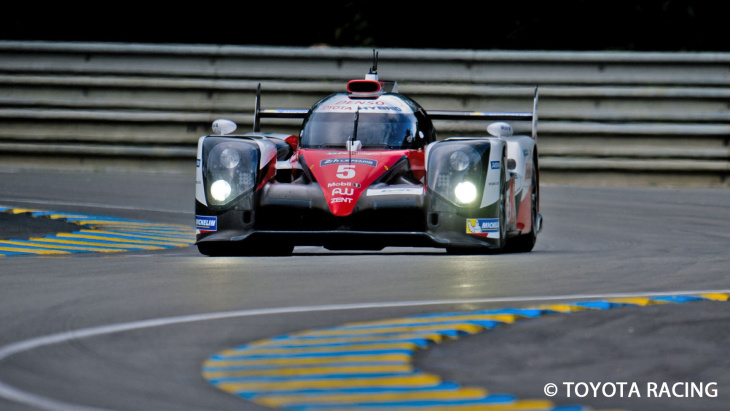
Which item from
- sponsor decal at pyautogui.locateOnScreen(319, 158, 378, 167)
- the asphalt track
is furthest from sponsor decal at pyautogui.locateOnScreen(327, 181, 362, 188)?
the asphalt track

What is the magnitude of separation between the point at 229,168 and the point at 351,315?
3.14 meters

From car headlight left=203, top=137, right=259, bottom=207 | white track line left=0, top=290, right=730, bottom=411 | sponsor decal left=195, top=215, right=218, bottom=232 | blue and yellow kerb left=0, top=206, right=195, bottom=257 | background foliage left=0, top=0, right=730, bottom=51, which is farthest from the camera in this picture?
background foliage left=0, top=0, right=730, bottom=51

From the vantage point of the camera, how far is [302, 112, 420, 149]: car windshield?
1015 centimetres

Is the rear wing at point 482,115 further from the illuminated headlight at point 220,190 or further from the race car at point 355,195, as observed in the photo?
the illuminated headlight at point 220,190

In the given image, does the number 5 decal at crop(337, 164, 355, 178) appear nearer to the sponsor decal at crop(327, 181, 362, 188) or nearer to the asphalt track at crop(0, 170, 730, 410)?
the sponsor decal at crop(327, 181, 362, 188)

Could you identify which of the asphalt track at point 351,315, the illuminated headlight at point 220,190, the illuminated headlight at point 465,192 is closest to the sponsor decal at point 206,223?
the illuminated headlight at point 220,190

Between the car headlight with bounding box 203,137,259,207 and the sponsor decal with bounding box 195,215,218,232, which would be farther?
the sponsor decal with bounding box 195,215,218,232

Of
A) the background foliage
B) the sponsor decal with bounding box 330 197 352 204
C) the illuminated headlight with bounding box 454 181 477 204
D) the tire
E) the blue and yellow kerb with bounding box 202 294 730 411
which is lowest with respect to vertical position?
the tire

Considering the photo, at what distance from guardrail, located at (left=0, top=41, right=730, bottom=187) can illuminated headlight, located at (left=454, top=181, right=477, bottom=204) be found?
7.99 meters

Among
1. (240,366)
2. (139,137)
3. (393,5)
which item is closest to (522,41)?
(393,5)

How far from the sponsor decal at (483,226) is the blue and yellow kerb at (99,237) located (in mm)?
2693

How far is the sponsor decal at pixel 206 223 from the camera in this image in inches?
377

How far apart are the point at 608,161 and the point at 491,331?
38.8 ft

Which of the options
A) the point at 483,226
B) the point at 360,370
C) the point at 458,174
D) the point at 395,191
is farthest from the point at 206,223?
the point at 360,370
